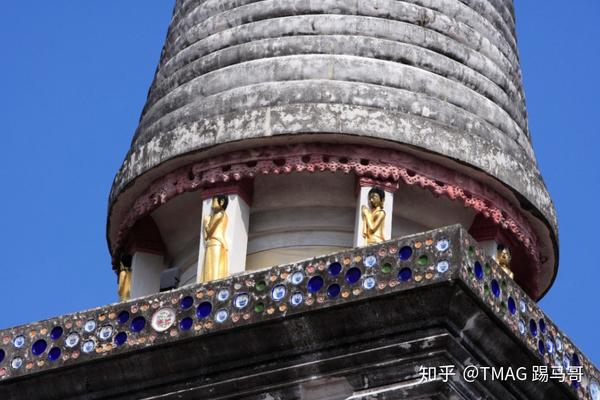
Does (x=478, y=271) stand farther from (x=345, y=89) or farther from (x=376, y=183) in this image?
(x=345, y=89)

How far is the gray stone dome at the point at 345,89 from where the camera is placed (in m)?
18.8

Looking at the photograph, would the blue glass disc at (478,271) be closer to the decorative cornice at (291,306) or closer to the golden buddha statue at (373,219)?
the decorative cornice at (291,306)

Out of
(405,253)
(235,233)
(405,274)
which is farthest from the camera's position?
(235,233)

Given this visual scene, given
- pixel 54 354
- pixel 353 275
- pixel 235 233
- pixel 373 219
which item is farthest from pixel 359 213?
pixel 54 354

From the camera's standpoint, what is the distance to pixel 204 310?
16.2 metres

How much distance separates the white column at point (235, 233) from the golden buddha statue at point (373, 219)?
122 cm

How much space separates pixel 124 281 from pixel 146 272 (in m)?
0.27

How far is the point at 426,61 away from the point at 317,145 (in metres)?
1.79

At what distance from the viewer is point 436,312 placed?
15.5m

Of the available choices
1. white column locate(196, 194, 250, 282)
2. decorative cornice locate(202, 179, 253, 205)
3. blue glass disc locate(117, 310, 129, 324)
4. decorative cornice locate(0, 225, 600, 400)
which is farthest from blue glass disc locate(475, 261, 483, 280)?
decorative cornice locate(202, 179, 253, 205)

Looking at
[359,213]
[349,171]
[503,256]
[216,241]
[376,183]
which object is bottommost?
[216,241]

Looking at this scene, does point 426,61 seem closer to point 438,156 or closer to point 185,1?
point 438,156

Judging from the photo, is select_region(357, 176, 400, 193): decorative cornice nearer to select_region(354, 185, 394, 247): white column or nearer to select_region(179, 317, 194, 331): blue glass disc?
select_region(354, 185, 394, 247): white column

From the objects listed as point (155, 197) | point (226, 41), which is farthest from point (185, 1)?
point (155, 197)
